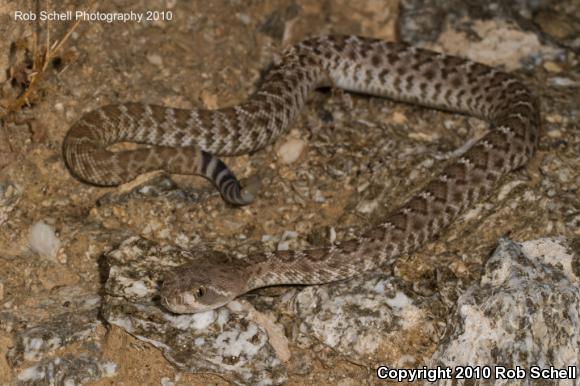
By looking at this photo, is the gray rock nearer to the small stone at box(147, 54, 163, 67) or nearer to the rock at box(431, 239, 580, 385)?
the rock at box(431, 239, 580, 385)

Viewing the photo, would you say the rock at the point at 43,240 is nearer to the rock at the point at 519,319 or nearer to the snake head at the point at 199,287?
the snake head at the point at 199,287

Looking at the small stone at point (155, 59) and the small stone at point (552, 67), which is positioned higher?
the small stone at point (155, 59)

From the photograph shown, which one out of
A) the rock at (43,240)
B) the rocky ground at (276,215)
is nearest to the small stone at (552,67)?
the rocky ground at (276,215)

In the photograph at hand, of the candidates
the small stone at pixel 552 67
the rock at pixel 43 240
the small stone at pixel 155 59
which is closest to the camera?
the rock at pixel 43 240

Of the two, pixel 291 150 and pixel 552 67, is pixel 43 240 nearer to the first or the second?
pixel 291 150

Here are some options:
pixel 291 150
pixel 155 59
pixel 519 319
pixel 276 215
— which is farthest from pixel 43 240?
pixel 519 319

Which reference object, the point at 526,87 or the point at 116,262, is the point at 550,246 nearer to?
the point at 526,87

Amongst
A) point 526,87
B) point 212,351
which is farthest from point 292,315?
point 526,87
